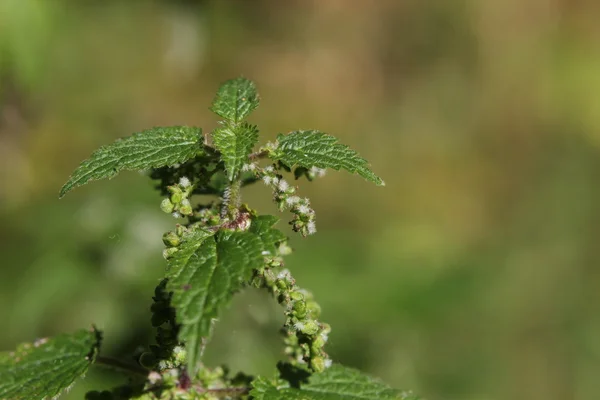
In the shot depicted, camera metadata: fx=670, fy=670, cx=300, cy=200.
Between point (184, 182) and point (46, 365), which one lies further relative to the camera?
point (46, 365)

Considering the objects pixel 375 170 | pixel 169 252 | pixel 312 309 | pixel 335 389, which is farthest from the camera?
pixel 375 170

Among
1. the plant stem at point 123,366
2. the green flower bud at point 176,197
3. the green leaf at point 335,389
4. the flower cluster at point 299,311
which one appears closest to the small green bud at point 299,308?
the flower cluster at point 299,311

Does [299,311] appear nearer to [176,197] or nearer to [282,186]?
[282,186]

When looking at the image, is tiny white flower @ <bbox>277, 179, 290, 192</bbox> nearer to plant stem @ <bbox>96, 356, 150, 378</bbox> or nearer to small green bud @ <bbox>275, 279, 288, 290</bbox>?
small green bud @ <bbox>275, 279, 288, 290</bbox>

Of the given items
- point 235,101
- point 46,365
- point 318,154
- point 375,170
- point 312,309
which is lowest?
point 46,365

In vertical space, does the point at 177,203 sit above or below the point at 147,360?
above

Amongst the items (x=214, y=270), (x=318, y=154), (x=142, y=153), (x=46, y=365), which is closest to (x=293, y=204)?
(x=318, y=154)

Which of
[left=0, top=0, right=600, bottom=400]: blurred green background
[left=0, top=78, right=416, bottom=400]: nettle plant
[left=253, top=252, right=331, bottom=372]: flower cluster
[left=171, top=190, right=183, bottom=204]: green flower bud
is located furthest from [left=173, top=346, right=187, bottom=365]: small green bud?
[left=0, top=0, right=600, bottom=400]: blurred green background

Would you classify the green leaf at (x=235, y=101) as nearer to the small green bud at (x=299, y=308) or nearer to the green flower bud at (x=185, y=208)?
the green flower bud at (x=185, y=208)
